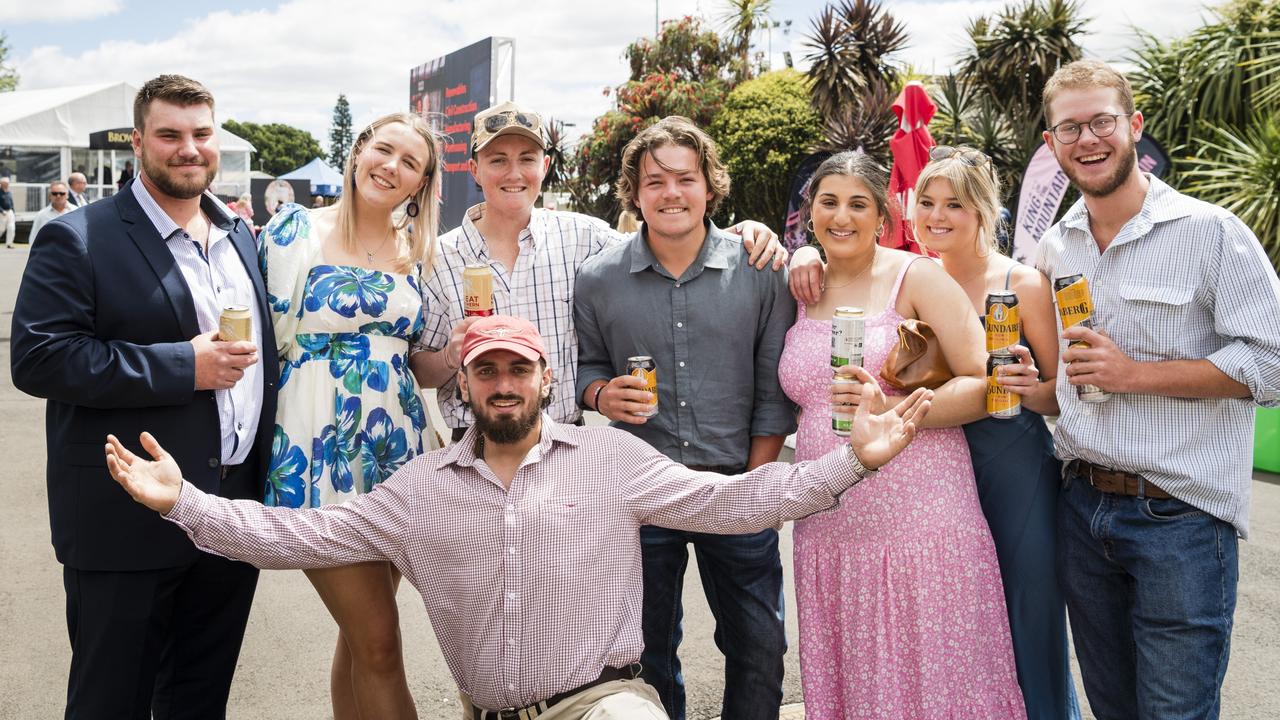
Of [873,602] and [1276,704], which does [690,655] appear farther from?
[1276,704]

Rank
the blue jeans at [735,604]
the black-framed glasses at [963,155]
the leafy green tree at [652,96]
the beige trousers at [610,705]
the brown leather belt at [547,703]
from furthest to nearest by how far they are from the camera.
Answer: the leafy green tree at [652,96], the black-framed glasses at [963,155], the blue jeans at [735,604], the brown leather belt at [547,703], the beige trousers at [610,705]

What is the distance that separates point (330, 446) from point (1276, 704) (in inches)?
155

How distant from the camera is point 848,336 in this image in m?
2.87

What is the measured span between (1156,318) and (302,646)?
13.0 ft

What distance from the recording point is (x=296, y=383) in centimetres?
323

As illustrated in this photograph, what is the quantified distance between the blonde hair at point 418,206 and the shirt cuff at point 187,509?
101 cm

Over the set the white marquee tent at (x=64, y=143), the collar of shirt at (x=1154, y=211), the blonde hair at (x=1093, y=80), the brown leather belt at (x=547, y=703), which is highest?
the white marquee tent at (x=64, y=143)

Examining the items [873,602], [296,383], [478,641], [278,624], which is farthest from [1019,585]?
[278,624]

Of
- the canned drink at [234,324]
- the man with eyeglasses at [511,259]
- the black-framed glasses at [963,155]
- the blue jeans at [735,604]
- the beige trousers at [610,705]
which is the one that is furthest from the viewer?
the man with eyeglasses at [511,259]

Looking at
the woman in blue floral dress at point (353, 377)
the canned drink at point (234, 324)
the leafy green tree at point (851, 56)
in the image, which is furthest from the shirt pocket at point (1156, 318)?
the leafy green tree at point (851, 56)

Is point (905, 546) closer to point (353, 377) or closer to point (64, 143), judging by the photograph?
point (353, 377)

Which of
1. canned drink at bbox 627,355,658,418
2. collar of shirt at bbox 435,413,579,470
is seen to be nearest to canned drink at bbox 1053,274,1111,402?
canned drink at bbox 627,355,658,418

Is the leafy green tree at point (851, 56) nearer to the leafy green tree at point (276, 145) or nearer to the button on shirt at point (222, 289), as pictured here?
the button on shirt at point (222, 289)

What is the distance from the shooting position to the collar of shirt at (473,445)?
9.61 ft
